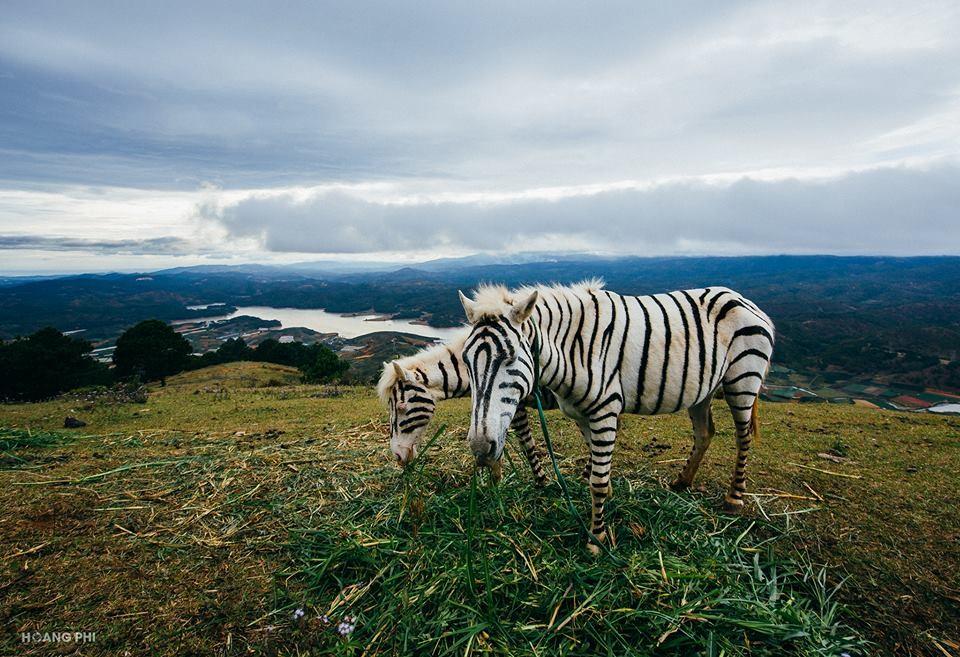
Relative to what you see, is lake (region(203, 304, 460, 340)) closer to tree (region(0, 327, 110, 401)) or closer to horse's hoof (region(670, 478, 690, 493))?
tree (region(0, 327, 110, 401))

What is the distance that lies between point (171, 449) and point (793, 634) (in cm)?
864

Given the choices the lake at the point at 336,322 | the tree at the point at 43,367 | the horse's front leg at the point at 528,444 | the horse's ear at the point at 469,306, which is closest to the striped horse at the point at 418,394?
the horse's front leg at the point at 528,444

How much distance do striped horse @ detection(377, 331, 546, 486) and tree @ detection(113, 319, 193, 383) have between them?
3761cm

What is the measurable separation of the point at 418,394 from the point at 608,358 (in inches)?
106

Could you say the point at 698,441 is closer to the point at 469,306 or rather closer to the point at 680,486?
the point at 680,486

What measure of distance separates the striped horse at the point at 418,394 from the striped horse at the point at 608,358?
0.98 meters

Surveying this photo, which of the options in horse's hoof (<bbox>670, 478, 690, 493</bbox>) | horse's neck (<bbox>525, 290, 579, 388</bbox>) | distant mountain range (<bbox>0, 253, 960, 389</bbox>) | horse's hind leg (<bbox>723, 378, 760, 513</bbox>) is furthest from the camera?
distant mountain range (<bbox>0, 253, 960, 389</bbox>)

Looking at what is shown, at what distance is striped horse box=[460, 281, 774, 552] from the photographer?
3697 mm

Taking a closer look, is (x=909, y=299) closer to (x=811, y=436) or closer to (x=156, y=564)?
(x=811, y=436)

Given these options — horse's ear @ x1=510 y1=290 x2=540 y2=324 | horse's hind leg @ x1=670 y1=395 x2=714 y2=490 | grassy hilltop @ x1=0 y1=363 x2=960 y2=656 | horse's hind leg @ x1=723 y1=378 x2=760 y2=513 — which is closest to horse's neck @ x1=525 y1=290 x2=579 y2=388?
horse's ear @ x1=510 y1=290 x2=540 y2=324

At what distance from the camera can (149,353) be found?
36.2 m

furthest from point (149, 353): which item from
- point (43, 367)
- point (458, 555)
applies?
point (458, 555)

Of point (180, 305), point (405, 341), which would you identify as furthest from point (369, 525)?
point (180, 305)

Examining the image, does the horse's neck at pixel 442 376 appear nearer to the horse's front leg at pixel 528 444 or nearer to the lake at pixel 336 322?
the horse's front leg at pixel 528 444
